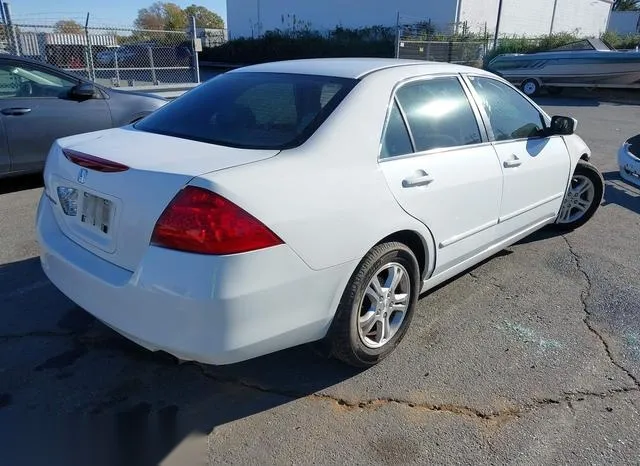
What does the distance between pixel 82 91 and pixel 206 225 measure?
4.81 metres

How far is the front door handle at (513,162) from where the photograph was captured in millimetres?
3578

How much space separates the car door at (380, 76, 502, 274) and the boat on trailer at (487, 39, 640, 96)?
15.8 meters

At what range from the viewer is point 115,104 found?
21.1ft

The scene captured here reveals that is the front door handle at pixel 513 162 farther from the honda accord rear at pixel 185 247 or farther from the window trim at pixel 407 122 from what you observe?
the honda accord rear at pixel 185 247

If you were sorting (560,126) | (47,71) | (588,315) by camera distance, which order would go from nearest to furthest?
(588,315), (560,126), (47,71)

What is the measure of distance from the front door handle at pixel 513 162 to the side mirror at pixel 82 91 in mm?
4807

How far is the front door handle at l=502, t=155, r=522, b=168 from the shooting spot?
11.7 feet

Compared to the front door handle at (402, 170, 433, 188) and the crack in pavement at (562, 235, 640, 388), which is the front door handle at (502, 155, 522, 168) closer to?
the front door handle at (402, 170, 433, 188)

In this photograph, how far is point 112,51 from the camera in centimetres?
1166

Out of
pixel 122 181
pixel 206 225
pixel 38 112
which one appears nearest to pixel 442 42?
pixel 38 112

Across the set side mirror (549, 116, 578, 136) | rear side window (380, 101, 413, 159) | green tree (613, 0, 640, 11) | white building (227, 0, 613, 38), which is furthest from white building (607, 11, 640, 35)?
rear side window (380, 101, 413, 159)

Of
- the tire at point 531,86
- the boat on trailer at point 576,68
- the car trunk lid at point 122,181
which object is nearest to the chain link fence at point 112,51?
the car trunk lid at point 122,181

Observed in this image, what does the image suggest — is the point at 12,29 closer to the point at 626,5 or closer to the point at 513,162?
the point at 513,162

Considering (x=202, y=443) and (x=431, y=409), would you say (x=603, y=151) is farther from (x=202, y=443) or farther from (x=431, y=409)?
(x=202, y=443)
